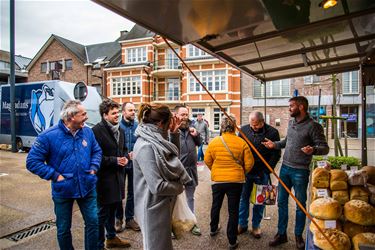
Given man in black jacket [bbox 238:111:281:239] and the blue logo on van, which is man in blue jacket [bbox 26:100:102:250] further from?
the blue logo on van

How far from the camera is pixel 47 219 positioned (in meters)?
4.45

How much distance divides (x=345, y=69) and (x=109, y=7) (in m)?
4.72

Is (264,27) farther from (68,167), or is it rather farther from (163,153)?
(68,167)

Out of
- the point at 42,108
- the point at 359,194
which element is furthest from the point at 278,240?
the point at 42,108

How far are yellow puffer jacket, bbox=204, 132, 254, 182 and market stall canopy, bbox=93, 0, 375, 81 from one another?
1192mm

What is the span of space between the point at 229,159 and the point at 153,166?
57.9 inches

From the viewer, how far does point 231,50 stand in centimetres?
354

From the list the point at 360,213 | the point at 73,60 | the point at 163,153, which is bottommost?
the point at 360,213

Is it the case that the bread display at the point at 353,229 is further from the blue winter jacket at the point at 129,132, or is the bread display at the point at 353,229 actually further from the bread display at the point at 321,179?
the blue winter jacket at the point at 129,132

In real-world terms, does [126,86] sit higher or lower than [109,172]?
higher

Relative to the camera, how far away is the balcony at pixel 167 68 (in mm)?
26969

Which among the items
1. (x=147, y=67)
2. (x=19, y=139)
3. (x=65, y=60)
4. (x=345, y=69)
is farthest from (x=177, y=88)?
(x=345, y=69)

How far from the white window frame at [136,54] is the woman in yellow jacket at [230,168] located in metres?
25.8

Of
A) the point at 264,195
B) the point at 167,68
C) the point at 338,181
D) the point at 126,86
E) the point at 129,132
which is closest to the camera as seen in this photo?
the point at 338,181
